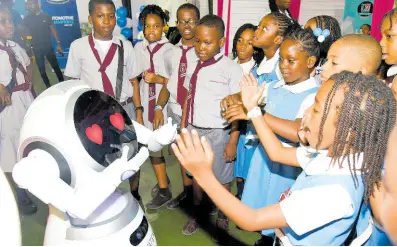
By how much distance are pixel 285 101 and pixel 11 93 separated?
1805mm

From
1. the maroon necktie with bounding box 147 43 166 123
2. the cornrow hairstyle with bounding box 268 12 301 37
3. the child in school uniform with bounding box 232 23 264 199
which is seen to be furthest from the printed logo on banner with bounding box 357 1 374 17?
the maroon necktie with bounding box 147 43 166 123

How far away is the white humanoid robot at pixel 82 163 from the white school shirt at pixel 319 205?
49 cm

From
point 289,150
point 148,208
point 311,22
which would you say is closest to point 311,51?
point 311,22

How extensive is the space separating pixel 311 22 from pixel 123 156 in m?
1.57

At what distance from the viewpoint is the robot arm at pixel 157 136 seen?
4.16ft

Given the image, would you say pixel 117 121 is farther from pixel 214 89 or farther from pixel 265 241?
pixel 265 241

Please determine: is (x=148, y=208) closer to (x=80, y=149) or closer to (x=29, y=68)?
(x=29, y=68)

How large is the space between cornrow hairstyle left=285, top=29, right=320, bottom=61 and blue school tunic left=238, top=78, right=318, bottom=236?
0.48ft

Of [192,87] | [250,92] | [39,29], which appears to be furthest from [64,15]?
[250,92]

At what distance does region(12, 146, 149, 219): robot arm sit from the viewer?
39.2 inches

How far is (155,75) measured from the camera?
271 cm

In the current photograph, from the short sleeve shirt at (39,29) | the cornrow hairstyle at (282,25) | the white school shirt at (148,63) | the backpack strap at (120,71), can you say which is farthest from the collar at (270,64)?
the short sleeve shirt at (39,29)

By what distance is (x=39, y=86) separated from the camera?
580cm

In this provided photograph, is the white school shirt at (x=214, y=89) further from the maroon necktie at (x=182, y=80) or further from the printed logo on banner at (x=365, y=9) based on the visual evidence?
the printed logo on banner at (x=365, y=9)
